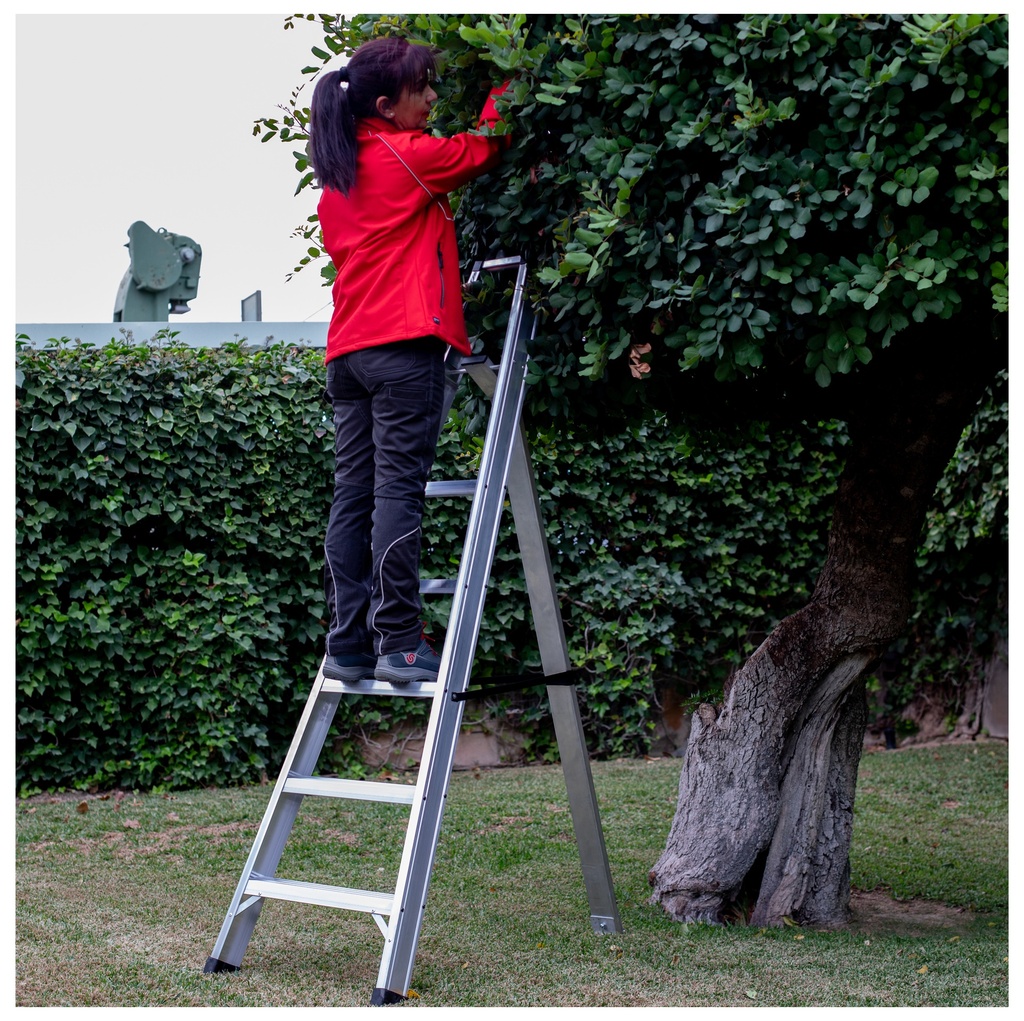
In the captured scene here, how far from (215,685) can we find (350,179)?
4.00 m

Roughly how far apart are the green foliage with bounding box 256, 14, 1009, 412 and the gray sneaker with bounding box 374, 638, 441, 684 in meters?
0.90

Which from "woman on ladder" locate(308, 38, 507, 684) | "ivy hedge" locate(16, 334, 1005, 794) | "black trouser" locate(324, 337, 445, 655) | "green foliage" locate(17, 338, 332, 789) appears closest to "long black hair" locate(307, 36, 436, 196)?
"woman on ladder" locate(308, 38, 507, 684)

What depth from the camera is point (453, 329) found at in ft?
10.2

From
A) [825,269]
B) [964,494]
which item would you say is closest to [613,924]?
[825,269]

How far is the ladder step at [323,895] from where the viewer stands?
2.73 metres

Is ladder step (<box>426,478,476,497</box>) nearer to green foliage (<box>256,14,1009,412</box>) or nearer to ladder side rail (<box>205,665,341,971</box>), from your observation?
green foliage (<box>256,14,1009,412</box>)

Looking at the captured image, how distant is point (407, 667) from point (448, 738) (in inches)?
9.0

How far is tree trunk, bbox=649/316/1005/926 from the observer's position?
3.85 meters

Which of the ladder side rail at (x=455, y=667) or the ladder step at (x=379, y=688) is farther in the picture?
the ladder step at (x=379, y=688)

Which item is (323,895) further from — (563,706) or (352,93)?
(352,93)

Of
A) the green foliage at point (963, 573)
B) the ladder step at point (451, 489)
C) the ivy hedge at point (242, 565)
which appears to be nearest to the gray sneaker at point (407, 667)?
the ladder step at point (451, 489)

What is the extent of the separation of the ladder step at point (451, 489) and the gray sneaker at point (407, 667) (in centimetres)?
52

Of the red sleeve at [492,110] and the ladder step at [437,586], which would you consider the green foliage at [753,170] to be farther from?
the ladder step at [437,586]
